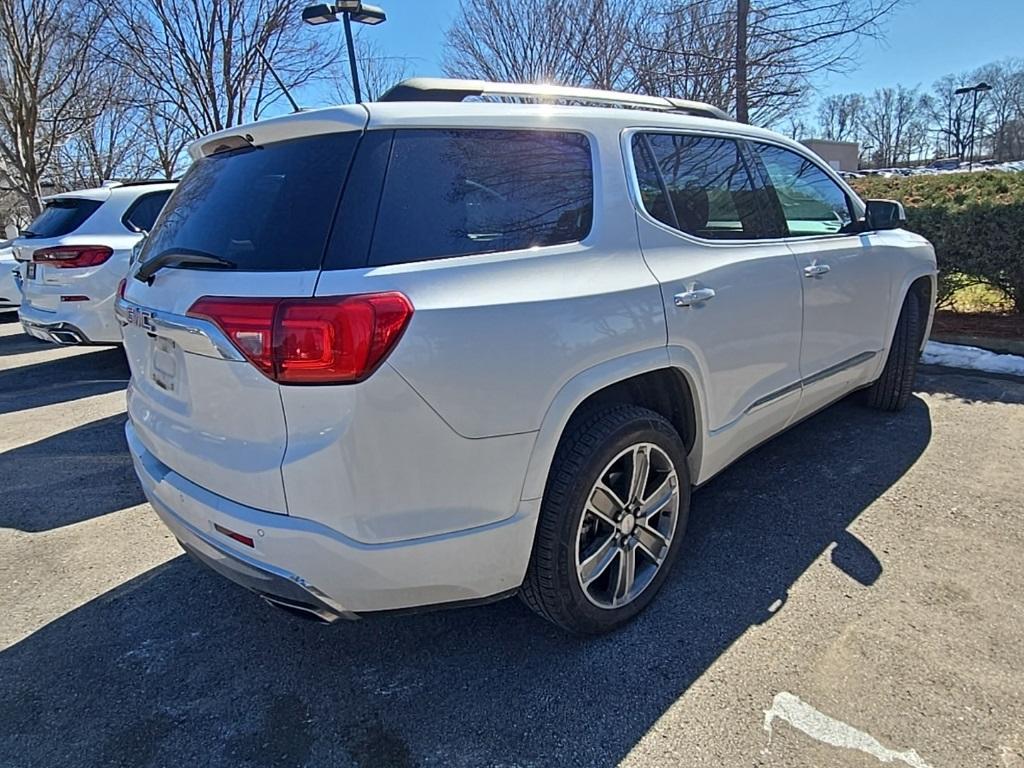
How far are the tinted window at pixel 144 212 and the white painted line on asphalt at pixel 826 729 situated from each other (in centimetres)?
657

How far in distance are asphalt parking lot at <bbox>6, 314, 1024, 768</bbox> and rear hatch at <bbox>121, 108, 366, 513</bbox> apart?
77 cm

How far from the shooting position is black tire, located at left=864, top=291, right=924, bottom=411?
167 inches

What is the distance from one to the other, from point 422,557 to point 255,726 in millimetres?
867

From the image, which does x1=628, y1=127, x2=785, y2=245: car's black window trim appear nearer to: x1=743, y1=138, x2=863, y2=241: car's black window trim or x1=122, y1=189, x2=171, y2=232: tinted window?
x1=743, y1=138, x2=863, y2=241: car's black window trim

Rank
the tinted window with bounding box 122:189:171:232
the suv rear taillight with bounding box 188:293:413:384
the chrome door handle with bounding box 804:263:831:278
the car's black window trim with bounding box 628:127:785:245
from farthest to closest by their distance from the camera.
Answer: the tinted window with bounding box 122:189:171:232 < the chrome door handle with bounding box 804:263:831:278 < the car's black window trim with bounding box 628:127:785:245 < the suv rear taillight with bounding box 188:293:413:384

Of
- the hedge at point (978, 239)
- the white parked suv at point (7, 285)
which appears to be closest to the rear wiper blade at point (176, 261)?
the hedge at point (978, 239)

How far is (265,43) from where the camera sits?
41.2 ft

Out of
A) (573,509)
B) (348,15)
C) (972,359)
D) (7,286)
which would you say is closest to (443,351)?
(573,509)

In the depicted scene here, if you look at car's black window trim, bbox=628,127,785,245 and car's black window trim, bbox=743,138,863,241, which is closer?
car's black window trim, bbox=628,127,785,245

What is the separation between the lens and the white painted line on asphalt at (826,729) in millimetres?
1857

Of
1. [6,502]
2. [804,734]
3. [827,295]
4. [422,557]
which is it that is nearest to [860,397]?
[827,295]

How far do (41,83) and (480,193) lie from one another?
55.5 feet

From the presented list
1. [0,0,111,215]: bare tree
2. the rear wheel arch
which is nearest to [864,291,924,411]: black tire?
the rear wheel arch

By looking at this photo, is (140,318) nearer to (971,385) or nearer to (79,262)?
(79,262)
